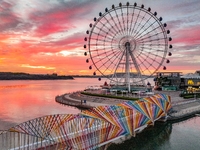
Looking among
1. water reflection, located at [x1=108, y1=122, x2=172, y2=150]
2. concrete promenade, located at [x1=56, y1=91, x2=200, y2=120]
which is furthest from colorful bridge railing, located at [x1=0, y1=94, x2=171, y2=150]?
concrete promenade, located at [x1=56, y1=91, x2=200, y2=120]

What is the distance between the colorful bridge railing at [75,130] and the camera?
15570mm

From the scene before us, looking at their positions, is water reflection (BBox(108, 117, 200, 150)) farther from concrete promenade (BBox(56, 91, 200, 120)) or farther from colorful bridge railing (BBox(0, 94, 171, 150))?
concrete promenade (BBox(56, 91, 200, 120))

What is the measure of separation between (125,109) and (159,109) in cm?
976

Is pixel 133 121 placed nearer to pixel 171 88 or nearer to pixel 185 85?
pixel 171 88

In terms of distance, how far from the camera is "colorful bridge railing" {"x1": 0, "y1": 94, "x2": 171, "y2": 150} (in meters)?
15.6

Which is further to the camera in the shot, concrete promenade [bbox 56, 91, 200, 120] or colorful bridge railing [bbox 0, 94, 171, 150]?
concrete promenade [bbox 56, 91, 200, 120]

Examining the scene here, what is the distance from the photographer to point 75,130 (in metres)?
17.0

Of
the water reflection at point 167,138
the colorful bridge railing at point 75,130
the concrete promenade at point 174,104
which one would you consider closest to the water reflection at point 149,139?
the water reflection at point 167,138

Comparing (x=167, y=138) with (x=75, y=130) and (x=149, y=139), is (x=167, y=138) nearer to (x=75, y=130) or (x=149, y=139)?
(x=149, y=139)

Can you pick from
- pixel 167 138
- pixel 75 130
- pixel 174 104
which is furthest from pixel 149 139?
pixel 174 104

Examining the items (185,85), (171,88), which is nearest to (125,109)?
(171,88)

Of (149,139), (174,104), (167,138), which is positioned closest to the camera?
(149,139)

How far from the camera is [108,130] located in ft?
62.6

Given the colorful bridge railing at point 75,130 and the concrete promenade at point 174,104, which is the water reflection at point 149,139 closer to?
the colorful bridge railing at point 75,130
